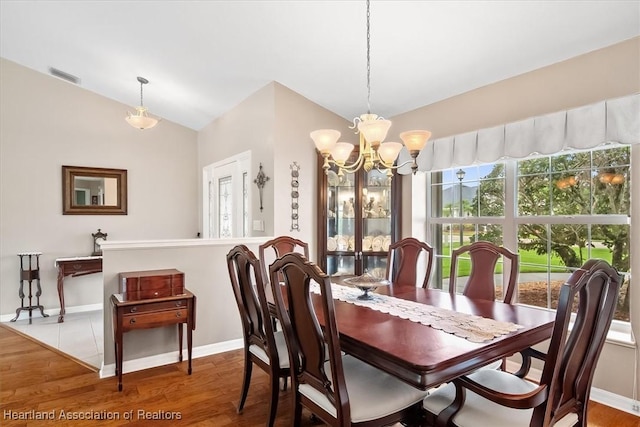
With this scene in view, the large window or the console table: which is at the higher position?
the large window

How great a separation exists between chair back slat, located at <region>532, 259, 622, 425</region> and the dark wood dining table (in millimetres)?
221

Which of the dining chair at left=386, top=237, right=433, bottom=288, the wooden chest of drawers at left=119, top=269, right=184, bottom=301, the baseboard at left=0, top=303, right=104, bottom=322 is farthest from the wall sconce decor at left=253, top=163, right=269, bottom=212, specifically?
the baseboard at left=0, top=303, right=104, bottom=322

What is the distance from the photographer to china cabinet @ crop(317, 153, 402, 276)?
3.96 m

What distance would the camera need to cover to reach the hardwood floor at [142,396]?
7.49 feet

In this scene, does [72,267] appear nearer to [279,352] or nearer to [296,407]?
[279,352]

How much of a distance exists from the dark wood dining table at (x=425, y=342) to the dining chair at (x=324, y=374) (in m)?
0.14

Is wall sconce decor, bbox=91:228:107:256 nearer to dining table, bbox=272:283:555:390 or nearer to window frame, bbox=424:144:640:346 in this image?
dining table, bbox=272:283:555:390

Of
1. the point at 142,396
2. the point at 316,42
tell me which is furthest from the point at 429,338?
the point at 316,42

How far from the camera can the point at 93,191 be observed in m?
5.13

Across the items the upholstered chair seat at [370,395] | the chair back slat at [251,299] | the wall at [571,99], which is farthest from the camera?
the wall at [571,99]

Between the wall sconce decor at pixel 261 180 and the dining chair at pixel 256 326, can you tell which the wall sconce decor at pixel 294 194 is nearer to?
the wall sconce decor at pixel 261 180

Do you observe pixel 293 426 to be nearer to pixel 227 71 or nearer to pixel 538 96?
pixel 538 96

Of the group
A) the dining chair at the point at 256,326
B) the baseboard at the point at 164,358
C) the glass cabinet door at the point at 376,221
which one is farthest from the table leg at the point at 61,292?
the glass cabinet door at the point at 376,221

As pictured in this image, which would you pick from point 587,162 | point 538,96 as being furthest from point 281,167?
point 587,162
